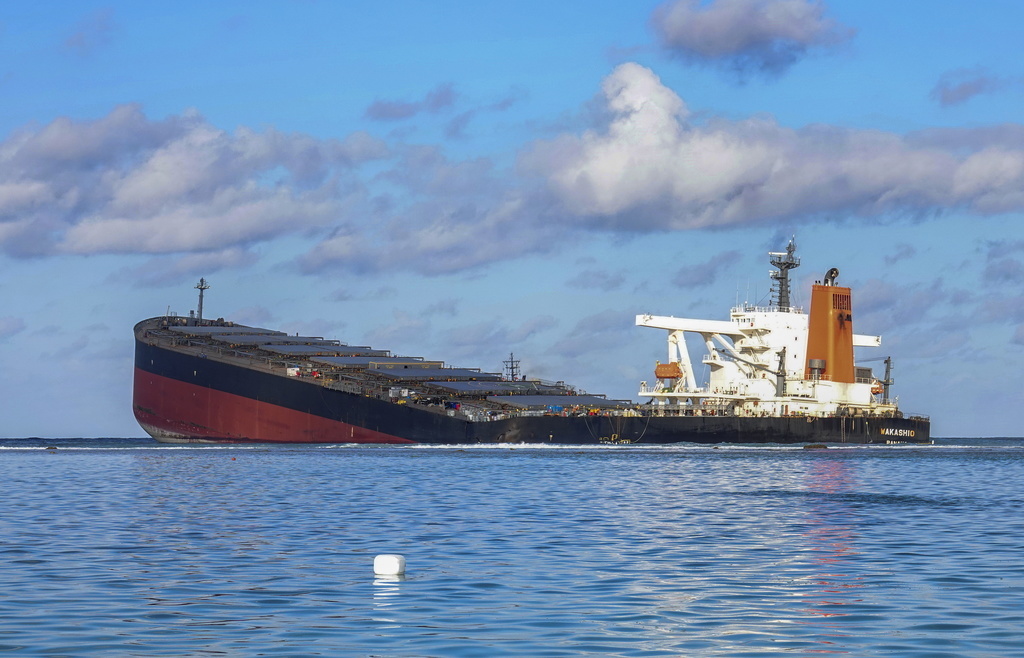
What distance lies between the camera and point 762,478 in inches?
2314

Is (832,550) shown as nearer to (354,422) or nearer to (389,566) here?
(389,566)

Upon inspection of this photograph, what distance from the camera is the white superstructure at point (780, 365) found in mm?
113562

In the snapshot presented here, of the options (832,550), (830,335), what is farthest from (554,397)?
(832,550)

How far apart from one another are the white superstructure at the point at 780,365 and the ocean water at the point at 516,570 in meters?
62.6

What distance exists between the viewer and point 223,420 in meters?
124

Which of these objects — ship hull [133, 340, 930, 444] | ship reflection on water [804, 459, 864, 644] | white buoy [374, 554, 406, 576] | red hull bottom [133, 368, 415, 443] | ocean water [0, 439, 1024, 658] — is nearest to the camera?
ocean water [0, 439, 1024, 658]

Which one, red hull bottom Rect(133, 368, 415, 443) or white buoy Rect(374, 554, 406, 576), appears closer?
white buoy Rect(374, 554, 406, 576)

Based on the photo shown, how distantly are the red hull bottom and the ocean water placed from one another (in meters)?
66.9

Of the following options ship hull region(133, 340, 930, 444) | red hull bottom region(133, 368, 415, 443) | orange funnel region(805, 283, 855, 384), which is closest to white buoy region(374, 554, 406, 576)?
ship hull region(133, 340, 930, 444)

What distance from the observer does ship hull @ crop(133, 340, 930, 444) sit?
112 meters

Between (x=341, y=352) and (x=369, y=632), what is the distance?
394 ft

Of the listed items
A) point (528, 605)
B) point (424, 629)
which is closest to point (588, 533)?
point (528, 605)

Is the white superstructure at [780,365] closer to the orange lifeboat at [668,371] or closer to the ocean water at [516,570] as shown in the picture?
the orange lifeboat at [668,371]

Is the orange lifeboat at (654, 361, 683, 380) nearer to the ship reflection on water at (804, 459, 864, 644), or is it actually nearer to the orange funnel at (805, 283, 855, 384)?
the orange funnel at (805, 283, 855, 384)
